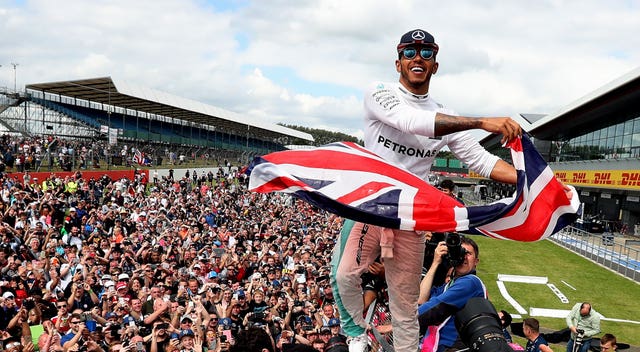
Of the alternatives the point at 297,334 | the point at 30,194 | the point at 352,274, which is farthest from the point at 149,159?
the point at 352,274

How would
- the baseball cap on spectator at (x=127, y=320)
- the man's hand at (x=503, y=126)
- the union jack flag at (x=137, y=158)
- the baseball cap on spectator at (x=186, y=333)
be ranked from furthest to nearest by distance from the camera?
the union jack flag at (x=137, y=158)
the baseball cap on spectator at (x=127, y=320)
the baseball cap on spectator at (x=186, y=333)
the man's hand at (x=503, y=126)

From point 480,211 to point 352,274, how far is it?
111 centimetres

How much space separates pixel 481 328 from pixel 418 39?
212 centimetres

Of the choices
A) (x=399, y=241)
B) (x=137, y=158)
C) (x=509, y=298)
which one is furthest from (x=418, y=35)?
(x=137, y=158)

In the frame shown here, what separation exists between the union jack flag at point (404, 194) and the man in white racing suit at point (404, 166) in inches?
7.5

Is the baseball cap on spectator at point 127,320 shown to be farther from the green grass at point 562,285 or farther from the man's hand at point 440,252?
the green grass at point 562,285

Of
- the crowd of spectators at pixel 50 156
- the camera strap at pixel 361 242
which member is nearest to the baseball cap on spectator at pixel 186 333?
the camera strap at pixel 361 242

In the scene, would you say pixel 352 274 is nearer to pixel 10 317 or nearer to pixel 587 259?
pixel 10 317

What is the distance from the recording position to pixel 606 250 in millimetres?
27734

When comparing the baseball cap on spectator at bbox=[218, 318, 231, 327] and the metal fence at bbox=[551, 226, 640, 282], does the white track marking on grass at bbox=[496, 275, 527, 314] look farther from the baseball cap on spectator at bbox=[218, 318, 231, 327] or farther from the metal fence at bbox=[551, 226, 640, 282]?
the baseball cap on spectator at bbox=[218, 318, 231, 327]

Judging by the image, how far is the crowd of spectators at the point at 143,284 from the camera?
26.8 ft

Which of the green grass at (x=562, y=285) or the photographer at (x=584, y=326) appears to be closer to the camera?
the photographer at (x=584, y=326)

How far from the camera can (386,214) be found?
10.9ft

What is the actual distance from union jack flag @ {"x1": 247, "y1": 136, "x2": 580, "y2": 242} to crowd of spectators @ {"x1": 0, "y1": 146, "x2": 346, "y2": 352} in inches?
33.6
